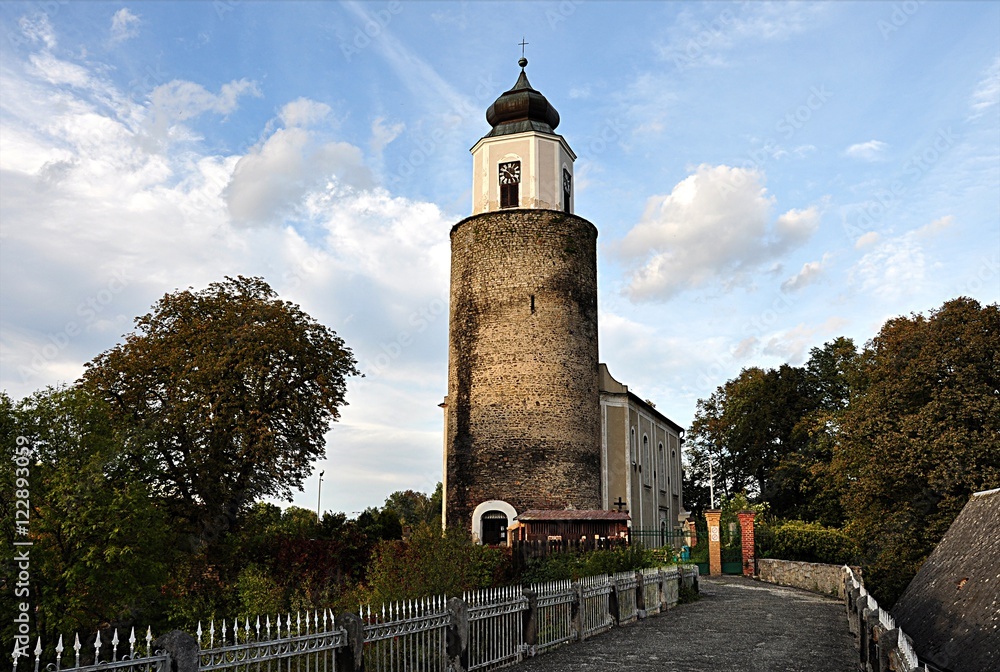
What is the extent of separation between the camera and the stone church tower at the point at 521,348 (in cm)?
3123

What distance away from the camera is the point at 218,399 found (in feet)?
84.1

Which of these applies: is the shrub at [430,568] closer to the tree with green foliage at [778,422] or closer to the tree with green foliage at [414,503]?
the tree with green foliage at [778,422]

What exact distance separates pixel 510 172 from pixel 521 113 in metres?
2.67

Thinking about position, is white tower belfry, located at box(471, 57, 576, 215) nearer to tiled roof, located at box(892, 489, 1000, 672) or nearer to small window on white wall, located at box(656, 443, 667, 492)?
small window on white wall, located at box(656, 443, 667, 492)

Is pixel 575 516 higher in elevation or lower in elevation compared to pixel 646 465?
lower

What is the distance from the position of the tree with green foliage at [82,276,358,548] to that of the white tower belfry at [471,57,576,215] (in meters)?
10.8

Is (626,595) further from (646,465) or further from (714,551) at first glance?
(646,465)

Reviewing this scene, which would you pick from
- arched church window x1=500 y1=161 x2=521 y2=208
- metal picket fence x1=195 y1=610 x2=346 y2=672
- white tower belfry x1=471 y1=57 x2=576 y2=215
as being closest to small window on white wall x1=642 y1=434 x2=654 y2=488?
white tower belfry x1=471 y1=57 x2=576 y2=215

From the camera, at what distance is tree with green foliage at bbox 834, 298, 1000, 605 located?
20438 millimetres

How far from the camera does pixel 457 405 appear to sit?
32875 mm

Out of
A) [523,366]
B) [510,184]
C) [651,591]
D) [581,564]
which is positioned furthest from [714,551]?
[510,184]

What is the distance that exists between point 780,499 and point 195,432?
37.4 meters

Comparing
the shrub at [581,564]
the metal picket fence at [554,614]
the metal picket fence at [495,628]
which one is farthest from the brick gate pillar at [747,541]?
the metal picket fence at [495,628]

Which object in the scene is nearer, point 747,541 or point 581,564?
point 581,564
